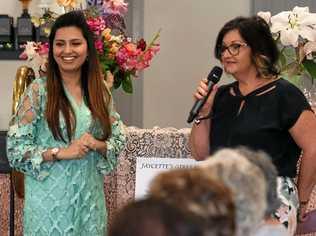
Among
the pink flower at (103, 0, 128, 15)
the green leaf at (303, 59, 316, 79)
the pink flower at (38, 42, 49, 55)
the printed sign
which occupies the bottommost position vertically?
the printed sign

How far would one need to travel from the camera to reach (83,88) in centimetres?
235

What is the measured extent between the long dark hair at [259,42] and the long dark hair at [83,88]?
471mm

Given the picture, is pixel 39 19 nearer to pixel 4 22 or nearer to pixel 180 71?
pixel 4 22

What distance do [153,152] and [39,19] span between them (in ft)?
2.23

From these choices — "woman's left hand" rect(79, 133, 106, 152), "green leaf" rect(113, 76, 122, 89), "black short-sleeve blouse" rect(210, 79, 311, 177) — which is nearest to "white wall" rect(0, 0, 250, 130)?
"green leaf" rect(113, 76, 122, 89)

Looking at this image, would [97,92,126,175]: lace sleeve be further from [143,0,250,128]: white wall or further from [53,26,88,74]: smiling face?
[143,0,250,128]: white wall

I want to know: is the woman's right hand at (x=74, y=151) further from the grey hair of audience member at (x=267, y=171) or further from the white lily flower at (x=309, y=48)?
the grey hair of audience member at (x=267, y=171)

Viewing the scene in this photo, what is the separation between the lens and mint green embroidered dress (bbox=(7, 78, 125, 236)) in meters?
2.26

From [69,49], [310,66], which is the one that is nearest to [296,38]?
[310,66]

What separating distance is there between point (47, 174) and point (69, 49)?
0.41m

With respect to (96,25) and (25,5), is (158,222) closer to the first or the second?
(96,25)

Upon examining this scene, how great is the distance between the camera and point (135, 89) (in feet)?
14.3

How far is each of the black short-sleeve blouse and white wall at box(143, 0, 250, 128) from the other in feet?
7.24

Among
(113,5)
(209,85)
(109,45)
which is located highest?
(113,5)
